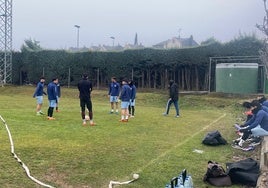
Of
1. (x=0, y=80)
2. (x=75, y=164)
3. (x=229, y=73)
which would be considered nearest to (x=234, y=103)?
(x=229, y=73)

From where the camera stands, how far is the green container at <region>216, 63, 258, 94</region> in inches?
1072

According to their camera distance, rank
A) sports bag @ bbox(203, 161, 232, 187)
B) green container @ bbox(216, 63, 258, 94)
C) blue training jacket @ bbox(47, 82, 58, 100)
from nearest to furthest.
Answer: sports bag @ bbox(203, 161, 232, 187) < blue training jacket @ bbox(47, 82, 58, 100) < green container @ bbox(216, 63, 258, 94)

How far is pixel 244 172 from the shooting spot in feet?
28.0

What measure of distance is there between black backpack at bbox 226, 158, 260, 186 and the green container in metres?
19.2

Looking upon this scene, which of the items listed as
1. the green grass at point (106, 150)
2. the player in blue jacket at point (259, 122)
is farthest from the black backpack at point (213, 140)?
the player in blue jacket at point (259, 122)

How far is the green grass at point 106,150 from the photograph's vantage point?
336 inches

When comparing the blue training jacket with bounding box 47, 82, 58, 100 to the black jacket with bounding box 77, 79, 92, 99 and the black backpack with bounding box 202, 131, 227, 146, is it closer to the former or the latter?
the black jacket with bounding box 77, 79, 92, 99

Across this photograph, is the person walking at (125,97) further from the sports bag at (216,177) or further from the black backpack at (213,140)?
the sports bag at (216,177)

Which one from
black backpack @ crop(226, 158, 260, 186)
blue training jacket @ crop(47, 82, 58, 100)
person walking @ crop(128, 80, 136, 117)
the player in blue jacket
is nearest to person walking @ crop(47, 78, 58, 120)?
blue training jacket @ crop(47, 82, 58, 100)

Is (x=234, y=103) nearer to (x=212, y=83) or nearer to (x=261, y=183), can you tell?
(x=212, y=83)

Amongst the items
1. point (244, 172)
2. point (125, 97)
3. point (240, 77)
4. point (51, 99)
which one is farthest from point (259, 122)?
point (240, 77)

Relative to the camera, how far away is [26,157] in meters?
9.64

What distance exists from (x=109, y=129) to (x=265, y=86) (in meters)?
15.7

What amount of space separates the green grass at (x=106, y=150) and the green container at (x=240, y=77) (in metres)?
9.49
